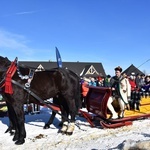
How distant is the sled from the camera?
6.72 metres

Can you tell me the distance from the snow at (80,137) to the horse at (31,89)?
26 centimetres

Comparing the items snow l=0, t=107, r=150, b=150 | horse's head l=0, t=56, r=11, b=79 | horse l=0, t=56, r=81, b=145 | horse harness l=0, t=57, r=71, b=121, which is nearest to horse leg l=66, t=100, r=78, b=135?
horse l=0, t=56, r=81, b=145

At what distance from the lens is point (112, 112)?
6.90m

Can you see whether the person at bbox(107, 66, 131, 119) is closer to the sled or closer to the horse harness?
the sled

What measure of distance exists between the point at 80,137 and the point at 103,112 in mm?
1050

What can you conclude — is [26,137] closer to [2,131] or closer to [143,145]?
[2,131]

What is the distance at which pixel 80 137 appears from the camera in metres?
6.07

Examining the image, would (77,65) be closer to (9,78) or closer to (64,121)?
(64,121)

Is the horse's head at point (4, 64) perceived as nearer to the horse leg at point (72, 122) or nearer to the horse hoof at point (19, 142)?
the horse hoof at point (19, 142)

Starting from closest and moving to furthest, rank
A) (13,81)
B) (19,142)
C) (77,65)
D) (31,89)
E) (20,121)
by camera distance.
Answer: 1. (19,142)
2. (13,81)
3. (20,121)
4. (31,89)
5. (77,65)

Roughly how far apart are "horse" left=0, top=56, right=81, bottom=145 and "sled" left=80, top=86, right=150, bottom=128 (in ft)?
1.59

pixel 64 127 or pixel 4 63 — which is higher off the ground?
pixel 4 63

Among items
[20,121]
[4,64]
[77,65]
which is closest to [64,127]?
[20,121]

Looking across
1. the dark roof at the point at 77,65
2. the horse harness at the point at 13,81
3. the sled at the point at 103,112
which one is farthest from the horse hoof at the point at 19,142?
the dark roof at the point at 77,65
